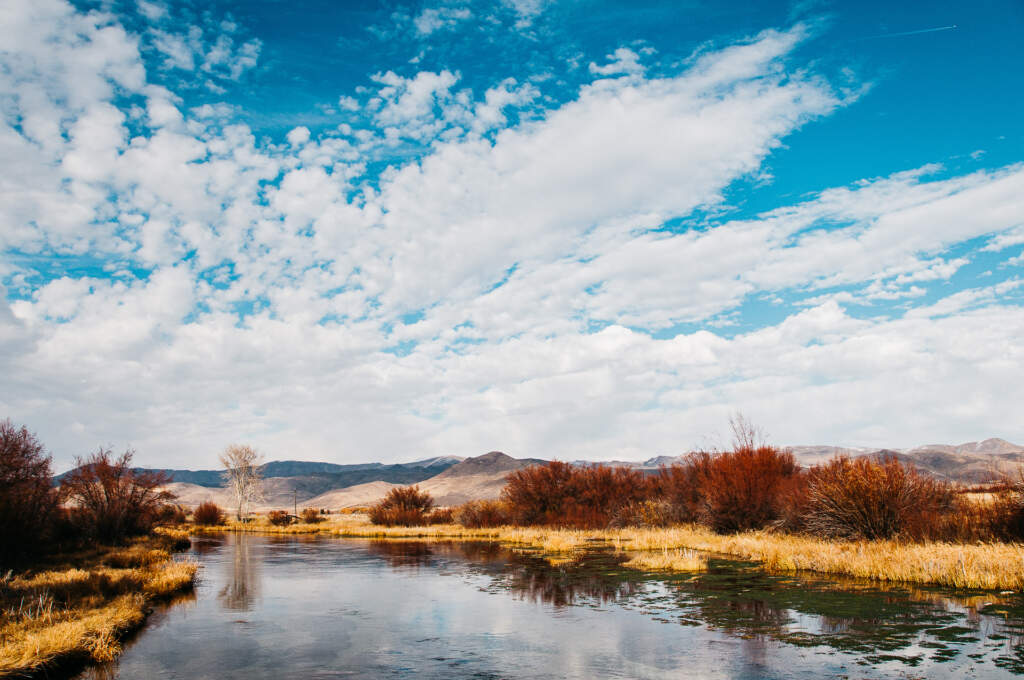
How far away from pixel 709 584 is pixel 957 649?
803 cm

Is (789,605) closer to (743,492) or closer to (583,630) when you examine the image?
(583,630)

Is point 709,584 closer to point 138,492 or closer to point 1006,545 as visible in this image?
point 1006,545

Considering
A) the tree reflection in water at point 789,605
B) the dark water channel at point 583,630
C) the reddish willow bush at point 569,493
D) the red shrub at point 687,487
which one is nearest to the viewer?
the dark water channel at point 583,630

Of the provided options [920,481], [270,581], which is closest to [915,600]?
[920,481]

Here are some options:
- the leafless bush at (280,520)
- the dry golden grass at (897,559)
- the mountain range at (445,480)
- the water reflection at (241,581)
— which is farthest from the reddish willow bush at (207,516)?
the dry golden grass at (897,559)

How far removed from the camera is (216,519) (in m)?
65.2

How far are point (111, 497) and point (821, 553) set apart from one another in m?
30.6

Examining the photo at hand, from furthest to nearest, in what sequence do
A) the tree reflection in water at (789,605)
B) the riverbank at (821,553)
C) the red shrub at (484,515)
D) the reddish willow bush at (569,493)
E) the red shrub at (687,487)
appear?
the red shrub at (484,515), the reddish willow bush at (569,493), the red shrub at (687,487), the riverbank at (821,553), the tree reflection in water at (789,605)

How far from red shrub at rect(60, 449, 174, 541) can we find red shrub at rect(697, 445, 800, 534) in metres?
27.5

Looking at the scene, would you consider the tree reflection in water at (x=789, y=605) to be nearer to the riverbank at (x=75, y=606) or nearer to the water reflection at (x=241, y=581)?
the water reflection at (x=241, y=581)

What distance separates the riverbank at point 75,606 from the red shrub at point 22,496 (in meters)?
1.00

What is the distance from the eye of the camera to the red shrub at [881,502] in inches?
834

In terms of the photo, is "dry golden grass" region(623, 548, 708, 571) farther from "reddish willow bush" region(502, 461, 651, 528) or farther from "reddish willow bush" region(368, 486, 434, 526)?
"reddish willow bush" region(368, 486, 434, 526)

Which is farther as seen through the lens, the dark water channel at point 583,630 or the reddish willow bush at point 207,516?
the reddish willow bush at point 207,516
